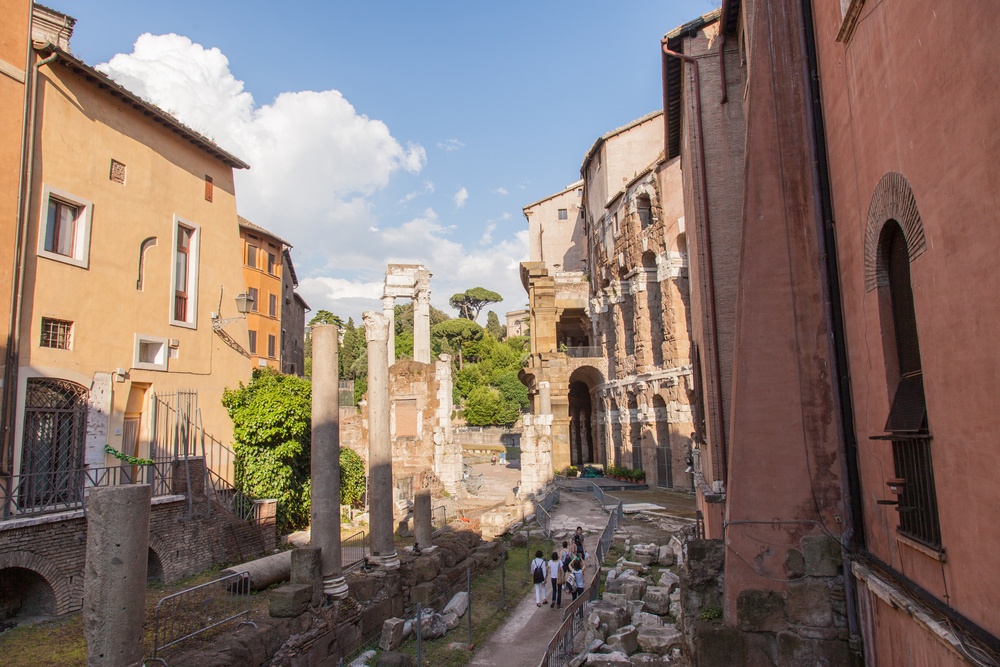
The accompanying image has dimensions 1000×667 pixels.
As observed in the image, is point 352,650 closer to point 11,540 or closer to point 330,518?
point 330,518

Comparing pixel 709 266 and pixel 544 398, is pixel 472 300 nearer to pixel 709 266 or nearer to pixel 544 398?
pixel 544 398

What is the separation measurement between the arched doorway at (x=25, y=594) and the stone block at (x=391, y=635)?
16.6ft

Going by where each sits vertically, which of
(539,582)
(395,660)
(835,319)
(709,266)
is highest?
(709,266)

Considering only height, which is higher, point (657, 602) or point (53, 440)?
point (53, 440)

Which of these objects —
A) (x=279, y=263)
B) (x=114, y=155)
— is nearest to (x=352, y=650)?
(x=114, y=155)

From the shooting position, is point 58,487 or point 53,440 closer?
point 58,487

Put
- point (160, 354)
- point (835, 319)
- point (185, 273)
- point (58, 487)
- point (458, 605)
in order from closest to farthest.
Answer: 1. point (835, 319)
2. point (458, 605)
3. point (58, 487)
4. point (160, 354)
5. point (185, 273)

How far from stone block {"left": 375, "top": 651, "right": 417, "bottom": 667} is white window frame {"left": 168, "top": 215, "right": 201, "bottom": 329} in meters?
9.53

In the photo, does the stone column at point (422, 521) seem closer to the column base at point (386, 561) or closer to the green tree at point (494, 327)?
the column base at point (386, 561)

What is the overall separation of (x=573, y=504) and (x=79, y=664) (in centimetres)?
1882

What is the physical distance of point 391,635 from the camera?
388 inches

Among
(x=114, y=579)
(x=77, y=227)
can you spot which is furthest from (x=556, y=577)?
(x=77, y=227)

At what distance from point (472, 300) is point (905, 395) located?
3038 inches

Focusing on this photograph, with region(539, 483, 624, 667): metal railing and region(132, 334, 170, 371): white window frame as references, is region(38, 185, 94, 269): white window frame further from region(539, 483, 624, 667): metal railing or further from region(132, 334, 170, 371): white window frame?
region(539, 483, 624, 667): metal railing
